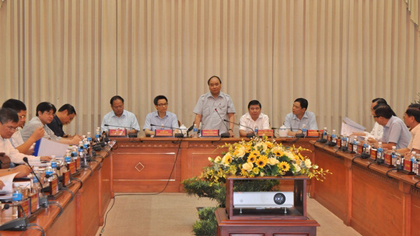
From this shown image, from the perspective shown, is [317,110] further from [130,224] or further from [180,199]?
[130,224]

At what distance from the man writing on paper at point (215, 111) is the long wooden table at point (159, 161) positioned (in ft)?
1.91

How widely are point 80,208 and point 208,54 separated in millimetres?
5460

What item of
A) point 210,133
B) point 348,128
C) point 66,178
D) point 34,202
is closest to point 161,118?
point 210,133

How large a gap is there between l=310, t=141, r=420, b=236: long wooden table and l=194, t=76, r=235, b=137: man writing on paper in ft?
5.03

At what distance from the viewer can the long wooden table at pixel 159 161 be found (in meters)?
6.60

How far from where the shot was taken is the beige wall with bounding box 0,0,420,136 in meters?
8.54

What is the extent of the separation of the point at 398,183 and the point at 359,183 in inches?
36.8

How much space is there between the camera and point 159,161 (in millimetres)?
6641

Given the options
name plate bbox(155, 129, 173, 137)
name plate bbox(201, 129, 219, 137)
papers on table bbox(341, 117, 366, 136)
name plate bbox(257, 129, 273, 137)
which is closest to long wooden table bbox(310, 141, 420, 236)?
papers on table bbox(341, 117, 366, 136)

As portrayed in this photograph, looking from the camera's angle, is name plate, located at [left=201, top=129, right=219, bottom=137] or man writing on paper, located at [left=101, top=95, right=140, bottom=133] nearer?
name plate, located at [left=201, top=129, right=219, bottom=137]

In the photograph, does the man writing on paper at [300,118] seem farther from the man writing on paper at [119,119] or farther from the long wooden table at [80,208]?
the long wooden table at [80,208]

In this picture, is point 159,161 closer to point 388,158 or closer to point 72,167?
point 72,167

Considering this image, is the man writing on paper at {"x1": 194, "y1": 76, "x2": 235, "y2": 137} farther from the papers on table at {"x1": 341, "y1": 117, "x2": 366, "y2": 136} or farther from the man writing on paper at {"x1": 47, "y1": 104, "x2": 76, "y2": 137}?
the man writing on paper at {"x1": 47, "y1": 104, "x2": 76, "y2": 137}

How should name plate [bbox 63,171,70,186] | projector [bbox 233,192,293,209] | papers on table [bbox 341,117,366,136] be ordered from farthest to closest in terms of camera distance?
papers on table [bbox 341,117,366,136] → name plate [bbox 63,171,70,186] → projector [bbox 233,192,293,209]
